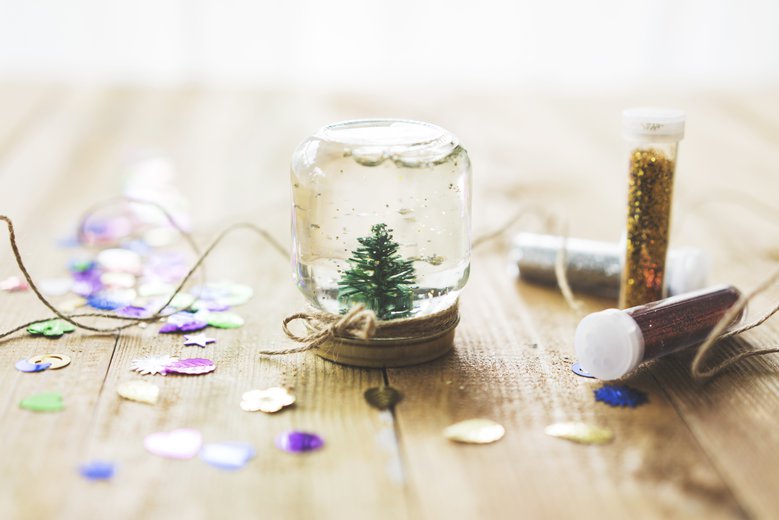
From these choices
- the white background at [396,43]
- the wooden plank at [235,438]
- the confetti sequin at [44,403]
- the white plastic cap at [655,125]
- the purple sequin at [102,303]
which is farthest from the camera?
the white background at [396,43]

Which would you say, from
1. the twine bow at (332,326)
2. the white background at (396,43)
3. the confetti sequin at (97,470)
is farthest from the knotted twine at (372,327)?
the white background at (396,43)

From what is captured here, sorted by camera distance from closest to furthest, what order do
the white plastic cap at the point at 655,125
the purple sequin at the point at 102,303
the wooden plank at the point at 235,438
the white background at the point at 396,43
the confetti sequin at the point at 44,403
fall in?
the wooden plank at the point at 235,438 < the confetti sequin at the point at 44,403 < the white plastic cap at the point at 655,125 < the purple sequin at the point at 102,303 < the white background at the point at 396,43

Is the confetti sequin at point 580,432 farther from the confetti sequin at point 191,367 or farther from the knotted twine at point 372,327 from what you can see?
the confetti sequin at point 191,367

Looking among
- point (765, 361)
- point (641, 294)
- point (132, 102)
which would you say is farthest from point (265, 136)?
point (765, 361)

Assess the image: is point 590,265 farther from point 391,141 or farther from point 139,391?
point 139,391

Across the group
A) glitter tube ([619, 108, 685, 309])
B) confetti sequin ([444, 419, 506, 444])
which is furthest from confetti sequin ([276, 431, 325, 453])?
glitter tube ([619, 108, 685, 309])

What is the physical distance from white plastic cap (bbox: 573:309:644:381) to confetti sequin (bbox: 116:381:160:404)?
43 cm

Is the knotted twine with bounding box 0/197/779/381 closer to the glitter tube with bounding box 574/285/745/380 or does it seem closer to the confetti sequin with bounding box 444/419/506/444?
the glitter tube with bounding box 574/285/745/380

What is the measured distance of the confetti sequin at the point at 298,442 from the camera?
0.84 metres

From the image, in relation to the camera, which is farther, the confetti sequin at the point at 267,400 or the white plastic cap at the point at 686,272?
the white plastic cap at the point at 686,272

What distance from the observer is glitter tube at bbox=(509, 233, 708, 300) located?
3.76ft

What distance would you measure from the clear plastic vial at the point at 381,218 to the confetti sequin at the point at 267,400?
12 cm

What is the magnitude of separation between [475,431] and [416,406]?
0.07 meters

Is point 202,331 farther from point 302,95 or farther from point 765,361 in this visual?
point 302,95
